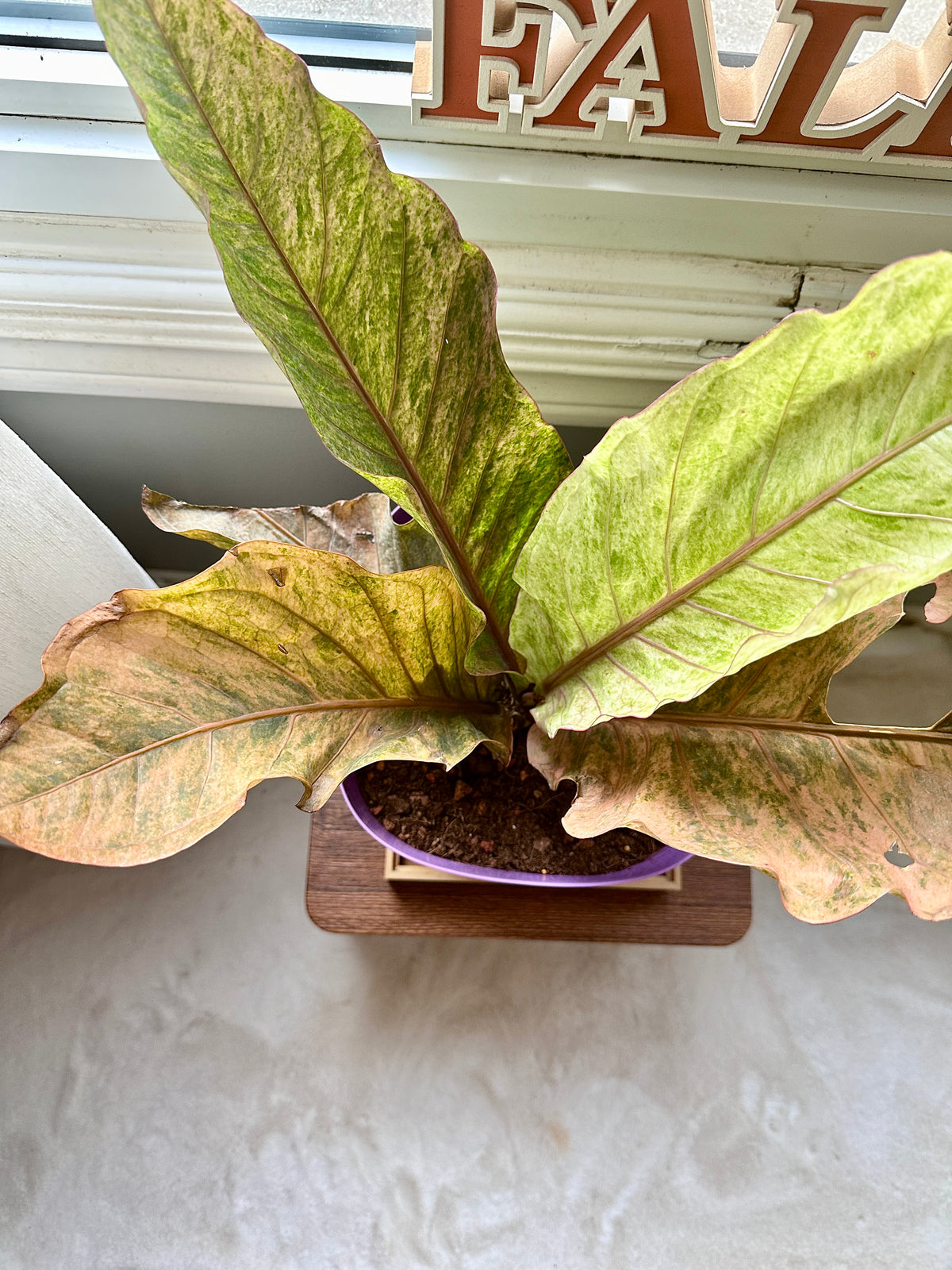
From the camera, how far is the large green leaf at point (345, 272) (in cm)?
39

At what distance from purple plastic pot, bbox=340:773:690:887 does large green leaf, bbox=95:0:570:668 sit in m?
0.16

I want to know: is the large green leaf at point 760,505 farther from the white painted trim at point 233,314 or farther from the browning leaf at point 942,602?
the white painted trim at point 233,314

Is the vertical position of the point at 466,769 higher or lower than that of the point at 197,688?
lower

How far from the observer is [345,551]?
63 cm

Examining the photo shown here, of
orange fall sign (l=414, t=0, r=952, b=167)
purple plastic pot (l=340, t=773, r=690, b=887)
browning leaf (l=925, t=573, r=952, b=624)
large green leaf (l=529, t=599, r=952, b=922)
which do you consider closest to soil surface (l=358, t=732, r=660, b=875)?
purple plastic pot (l=340, t=773, r=690, b=887)

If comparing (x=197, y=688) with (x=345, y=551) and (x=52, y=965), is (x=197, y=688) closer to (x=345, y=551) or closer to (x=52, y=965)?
(x=345, y=551)

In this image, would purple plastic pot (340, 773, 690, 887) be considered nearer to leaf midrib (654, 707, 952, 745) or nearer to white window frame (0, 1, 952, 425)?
leaf midrib (654, 707, 952, 745)

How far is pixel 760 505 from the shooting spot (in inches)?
16.1

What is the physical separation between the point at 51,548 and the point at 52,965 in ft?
1.98

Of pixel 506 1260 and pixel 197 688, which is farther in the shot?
pixel 506 1260

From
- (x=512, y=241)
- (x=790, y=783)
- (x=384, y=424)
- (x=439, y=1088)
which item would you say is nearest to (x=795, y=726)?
(x=790, y=783)

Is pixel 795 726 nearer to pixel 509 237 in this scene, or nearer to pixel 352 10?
pixel 509 237

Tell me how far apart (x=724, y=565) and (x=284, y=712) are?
0.25 meters

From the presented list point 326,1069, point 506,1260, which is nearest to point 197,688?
point 326,1069
